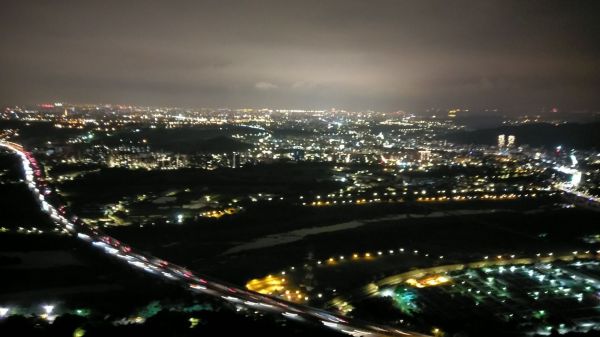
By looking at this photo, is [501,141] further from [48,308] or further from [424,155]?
[48,308]

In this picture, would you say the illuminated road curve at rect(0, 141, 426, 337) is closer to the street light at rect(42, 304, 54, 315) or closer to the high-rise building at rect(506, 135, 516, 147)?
the street light at rect(42, 304, 54, 315)

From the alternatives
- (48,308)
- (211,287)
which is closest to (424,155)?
(211,287)

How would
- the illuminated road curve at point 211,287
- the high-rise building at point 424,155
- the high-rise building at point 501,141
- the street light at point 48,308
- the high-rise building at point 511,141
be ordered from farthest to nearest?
the high-rise building at point 511,141 → the high-rise building at point 501,141 → the high-rise building at point 424,155 → the street light at point 48,308 → the illuminated road curve at point 211,287

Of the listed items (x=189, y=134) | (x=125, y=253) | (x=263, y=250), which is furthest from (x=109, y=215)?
(x=189, y=134)

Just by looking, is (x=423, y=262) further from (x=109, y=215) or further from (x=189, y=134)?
(x=189, y=134)

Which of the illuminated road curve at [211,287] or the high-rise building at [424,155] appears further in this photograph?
the high-rise building at [424,155]

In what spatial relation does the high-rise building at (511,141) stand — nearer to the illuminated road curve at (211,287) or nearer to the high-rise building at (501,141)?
the high-rise building at (501,141)

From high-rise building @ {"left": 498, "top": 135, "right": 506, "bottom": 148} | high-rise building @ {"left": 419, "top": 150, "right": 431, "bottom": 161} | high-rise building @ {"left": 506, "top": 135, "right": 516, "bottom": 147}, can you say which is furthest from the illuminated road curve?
high-rise building @ {"left": 506, "top": 135, "right": 516, "bottom": 147}

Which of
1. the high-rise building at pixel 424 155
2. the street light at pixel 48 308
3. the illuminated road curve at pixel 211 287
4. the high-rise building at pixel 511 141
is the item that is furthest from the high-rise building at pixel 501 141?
the street light at pixel 48 308
